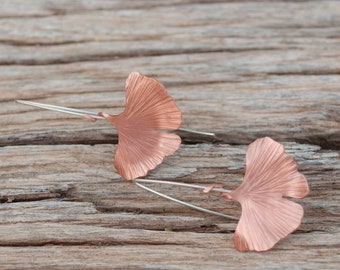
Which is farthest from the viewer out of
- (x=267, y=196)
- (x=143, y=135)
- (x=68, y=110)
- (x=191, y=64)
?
(x=191, y=64)

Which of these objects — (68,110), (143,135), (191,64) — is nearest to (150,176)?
(143,135)

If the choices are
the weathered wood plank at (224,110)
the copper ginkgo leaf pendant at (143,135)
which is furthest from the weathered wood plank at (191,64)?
the copper ginkgo leaf pendant at (143,135)

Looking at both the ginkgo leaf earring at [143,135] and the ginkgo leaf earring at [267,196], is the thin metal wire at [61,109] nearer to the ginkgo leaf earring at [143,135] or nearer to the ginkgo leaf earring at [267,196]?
the ginkgo leaf earring at [143,135]

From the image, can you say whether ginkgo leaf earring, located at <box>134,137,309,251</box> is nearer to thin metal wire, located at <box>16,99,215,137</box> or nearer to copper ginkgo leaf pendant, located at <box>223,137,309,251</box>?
copper ginkgo leaf pendant, located at <box>223,137,309,251</box>

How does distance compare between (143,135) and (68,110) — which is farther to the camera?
(68,110)

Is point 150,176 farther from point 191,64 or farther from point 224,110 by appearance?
point 191,64

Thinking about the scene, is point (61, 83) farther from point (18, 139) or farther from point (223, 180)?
point (223, 180)

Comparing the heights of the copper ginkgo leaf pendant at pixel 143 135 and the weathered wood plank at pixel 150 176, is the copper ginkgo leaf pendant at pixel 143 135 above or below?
above

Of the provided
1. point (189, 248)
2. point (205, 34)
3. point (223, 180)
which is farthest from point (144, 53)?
point (189, 248)
